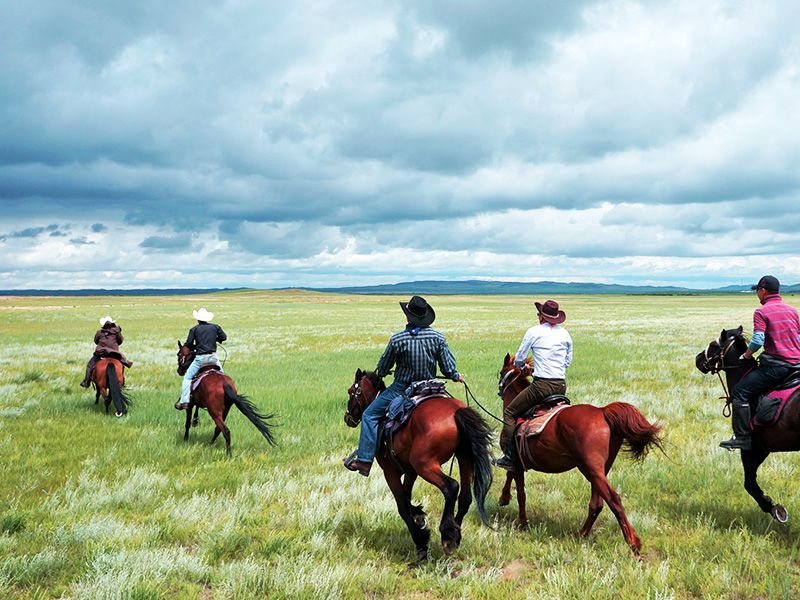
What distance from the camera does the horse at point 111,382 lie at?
44.2 feet

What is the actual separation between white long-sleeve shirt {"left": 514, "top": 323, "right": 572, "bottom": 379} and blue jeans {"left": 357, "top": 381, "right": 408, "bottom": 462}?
1.92 meters

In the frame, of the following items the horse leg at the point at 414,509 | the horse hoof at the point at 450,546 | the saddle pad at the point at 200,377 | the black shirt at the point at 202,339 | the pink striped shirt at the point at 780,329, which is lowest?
the horse hoof at the point at 450,546

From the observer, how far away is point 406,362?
6535 mm

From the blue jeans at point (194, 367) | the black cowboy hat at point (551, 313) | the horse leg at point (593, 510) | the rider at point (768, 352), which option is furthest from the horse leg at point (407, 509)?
the blue jeans at point (194, 367)

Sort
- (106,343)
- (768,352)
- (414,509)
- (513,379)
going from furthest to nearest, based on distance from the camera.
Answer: (106,343)
(513,379)
(768,352)
(414,509)

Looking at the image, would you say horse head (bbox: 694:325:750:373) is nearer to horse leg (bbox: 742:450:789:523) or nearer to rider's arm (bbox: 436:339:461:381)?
horse leg (bbox: 742:450:789:523)

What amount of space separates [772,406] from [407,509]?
4587 mm

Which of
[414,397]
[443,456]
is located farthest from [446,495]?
[414,397]

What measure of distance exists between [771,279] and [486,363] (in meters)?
17.3

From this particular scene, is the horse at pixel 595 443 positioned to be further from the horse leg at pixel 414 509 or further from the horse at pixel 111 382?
the horse at pixel 111 382

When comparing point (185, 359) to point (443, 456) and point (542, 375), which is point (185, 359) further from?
point (542, 375)

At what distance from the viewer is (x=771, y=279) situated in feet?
22.8

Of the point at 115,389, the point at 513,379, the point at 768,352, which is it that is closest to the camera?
the point at 768,352

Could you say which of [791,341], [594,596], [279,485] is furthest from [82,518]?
[791,341]
